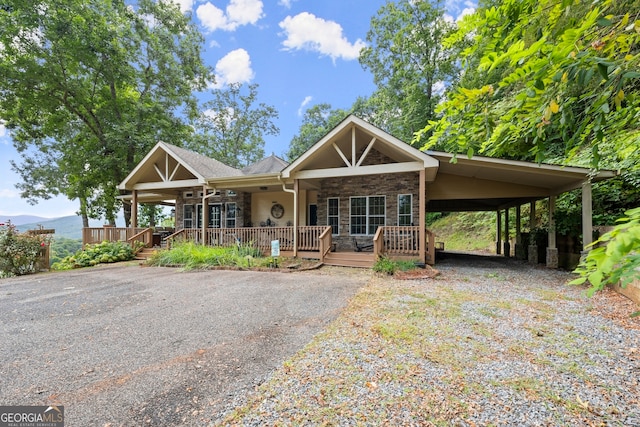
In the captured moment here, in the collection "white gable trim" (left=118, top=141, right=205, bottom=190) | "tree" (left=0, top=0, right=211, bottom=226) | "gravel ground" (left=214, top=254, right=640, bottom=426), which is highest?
"tree" (left=0, top=0, right=211, bottom=226)

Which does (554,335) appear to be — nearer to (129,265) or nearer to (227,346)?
(227,346)

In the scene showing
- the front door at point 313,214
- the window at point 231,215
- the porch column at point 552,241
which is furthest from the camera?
the window at point 231,215

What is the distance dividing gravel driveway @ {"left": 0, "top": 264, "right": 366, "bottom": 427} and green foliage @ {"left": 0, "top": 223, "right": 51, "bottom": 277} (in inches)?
108

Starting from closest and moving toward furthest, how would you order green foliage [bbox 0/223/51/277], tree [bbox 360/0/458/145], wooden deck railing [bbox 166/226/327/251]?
green foliage [bbox 0/223/51/277], wooden deck railing [bbox 166/226/327/251], tree [bbox 360/0/458/145]

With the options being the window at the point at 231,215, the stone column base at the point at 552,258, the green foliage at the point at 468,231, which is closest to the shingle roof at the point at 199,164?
the window at the point at 231,215

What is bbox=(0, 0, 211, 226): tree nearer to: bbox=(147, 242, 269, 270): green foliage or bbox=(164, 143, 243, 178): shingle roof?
bbox=(164, 143, 243, 178): shingle roof

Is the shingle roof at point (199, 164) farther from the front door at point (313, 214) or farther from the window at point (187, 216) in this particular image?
the front door at point (313, 214)

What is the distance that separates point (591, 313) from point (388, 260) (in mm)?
4369

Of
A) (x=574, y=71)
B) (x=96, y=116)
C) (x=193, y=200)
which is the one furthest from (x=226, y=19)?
(x=574, y=71)

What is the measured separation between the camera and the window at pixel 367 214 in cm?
1078

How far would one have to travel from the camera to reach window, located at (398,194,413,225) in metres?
10.3

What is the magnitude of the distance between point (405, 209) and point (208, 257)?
24.1ft

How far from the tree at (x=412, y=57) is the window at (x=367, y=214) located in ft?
34.4

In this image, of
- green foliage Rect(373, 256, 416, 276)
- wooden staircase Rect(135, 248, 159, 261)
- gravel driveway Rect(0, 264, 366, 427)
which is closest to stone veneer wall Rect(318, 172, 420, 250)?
green foliage Rect(373, 256, 416, 276)
